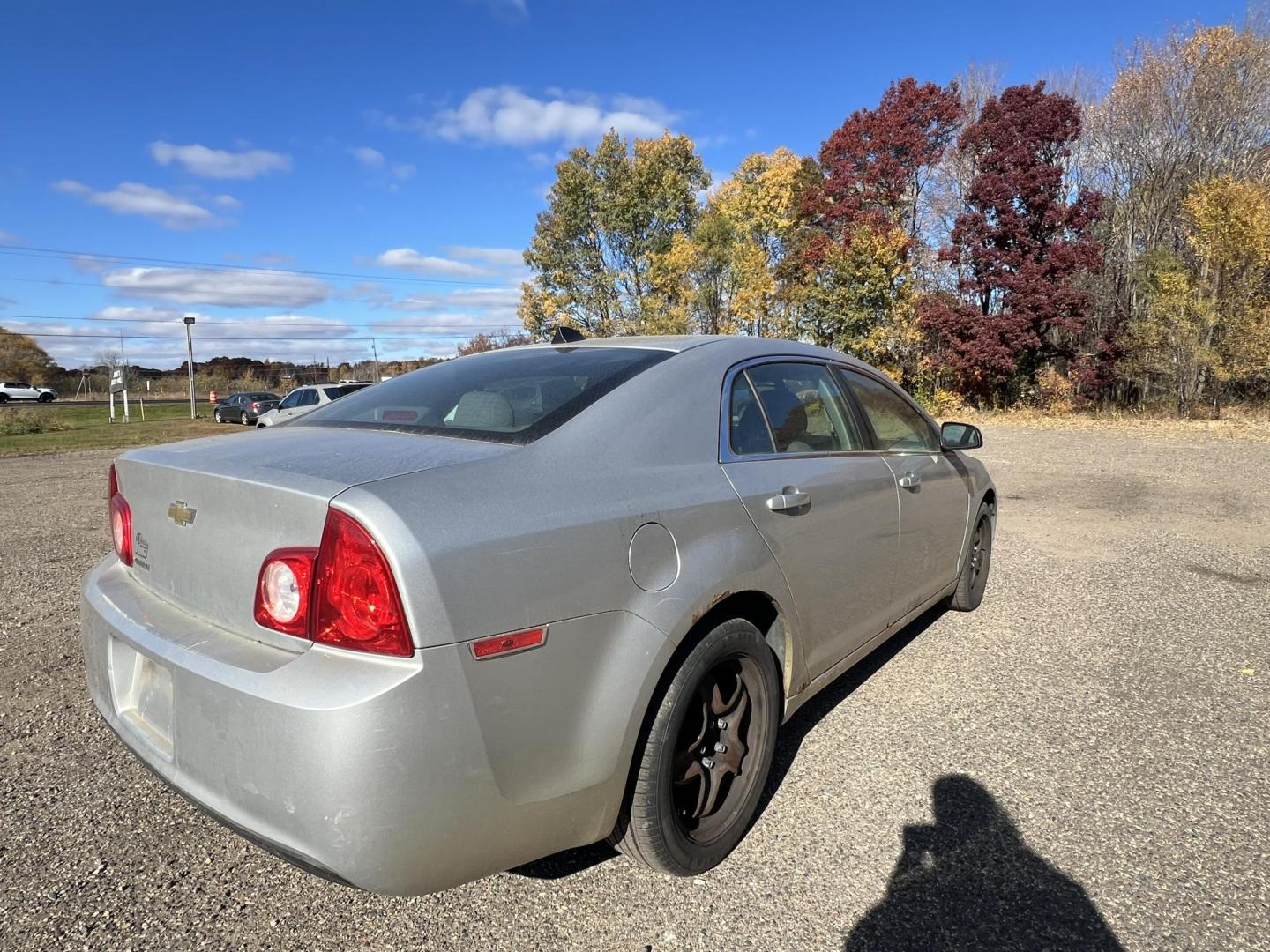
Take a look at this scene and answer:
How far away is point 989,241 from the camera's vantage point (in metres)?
22.0

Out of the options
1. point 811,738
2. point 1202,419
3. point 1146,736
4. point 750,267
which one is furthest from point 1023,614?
point 750,267

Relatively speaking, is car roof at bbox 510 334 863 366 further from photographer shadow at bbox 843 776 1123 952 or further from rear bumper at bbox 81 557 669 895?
photographer shadow at bbox 843 776 1123 952

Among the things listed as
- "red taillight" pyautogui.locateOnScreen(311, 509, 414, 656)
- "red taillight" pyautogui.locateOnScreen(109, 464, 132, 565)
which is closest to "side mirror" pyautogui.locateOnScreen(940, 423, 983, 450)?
"red taillight" pyautogui.locateOnScreen(311, 509, 414, 656)

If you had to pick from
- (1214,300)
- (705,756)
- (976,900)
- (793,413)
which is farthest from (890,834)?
(1214,300)

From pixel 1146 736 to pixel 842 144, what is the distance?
85.4 feet

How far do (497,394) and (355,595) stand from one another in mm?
978

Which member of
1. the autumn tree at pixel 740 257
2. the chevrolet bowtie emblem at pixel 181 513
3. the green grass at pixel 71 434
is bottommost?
the green grass at pixel 71 434

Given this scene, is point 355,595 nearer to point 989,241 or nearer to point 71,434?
point 989,241

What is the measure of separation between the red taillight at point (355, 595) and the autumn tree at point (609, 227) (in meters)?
24.6

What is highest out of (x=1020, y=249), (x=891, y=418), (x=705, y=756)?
(x=1020, y=249)

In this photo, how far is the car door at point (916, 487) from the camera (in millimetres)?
3240

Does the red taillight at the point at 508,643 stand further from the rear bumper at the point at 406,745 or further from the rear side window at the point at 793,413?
the rear side window at the point at 793,413

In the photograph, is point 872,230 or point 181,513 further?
point 872,230

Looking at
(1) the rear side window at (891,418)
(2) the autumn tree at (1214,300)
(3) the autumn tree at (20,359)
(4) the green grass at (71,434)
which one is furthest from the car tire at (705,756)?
(3) the autumn tree at (20,359)
